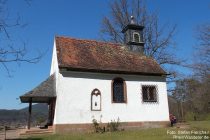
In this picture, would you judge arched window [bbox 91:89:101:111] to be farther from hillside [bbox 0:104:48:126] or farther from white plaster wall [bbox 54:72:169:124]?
hillside [bbox 0:104:48:126]

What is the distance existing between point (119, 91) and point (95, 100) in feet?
7.36

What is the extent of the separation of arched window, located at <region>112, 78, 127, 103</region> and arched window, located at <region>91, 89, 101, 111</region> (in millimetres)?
1285

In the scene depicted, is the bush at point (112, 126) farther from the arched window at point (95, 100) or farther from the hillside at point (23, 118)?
the hillside at point (23, 118)

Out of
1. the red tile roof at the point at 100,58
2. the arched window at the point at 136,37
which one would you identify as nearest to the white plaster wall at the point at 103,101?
the red tile roof at the point at 100,58

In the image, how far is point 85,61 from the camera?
19859 mm

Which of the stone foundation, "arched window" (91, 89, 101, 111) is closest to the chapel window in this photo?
the stone foundation

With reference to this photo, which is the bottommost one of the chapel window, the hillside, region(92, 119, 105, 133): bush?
region(92, 119, 105, 133): bush

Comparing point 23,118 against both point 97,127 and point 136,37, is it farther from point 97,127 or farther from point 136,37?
point 97,127

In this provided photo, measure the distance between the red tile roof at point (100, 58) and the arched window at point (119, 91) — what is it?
842mm

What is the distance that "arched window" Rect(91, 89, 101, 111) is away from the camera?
18734 millimetres

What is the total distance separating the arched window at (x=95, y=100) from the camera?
18734 millimetres

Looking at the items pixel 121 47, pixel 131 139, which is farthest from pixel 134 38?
pixel 131 139

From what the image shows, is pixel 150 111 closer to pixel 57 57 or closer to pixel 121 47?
pixel 121 47

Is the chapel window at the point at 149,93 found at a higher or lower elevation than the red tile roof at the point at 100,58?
lower
